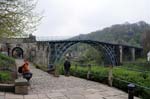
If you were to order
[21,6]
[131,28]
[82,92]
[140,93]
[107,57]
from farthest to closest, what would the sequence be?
[131,28] → [107,57] → [21,6] → [82,92] → [140,93]

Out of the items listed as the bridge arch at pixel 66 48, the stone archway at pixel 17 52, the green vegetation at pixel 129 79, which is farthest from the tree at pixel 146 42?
the green vegetation at pixel 129 79

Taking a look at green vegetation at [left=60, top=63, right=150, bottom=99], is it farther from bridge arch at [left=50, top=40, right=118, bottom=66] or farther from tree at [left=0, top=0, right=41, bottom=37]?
bridge arch at [left=50, top=40, right=118, bottom=66]

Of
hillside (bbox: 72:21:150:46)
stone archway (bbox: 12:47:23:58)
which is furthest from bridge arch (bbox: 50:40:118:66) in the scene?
hillside (bbox: 72:21:150:46)

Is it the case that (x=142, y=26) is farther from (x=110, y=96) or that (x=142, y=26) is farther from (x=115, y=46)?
(x=110, y=96)

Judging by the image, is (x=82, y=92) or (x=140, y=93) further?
(x=82, y=92)

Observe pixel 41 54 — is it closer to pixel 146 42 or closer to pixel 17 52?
pixel 17 52

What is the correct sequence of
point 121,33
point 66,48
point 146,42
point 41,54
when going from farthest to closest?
point 121,33 → point 146,42 → point 41,54 → point 66,48

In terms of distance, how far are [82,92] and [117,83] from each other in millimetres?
2025

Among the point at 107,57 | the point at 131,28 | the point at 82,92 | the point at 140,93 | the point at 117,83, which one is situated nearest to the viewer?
the point at 140,93

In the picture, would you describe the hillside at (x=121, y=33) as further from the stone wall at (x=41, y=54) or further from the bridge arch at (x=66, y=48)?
the stone wall at (x=41, y=54)

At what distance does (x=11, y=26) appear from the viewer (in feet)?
47.8

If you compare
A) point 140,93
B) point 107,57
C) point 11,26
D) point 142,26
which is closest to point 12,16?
point 11,26

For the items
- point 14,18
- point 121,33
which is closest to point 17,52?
point 121,33

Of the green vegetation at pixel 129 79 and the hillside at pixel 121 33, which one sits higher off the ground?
the hillside at pixel 121 33
